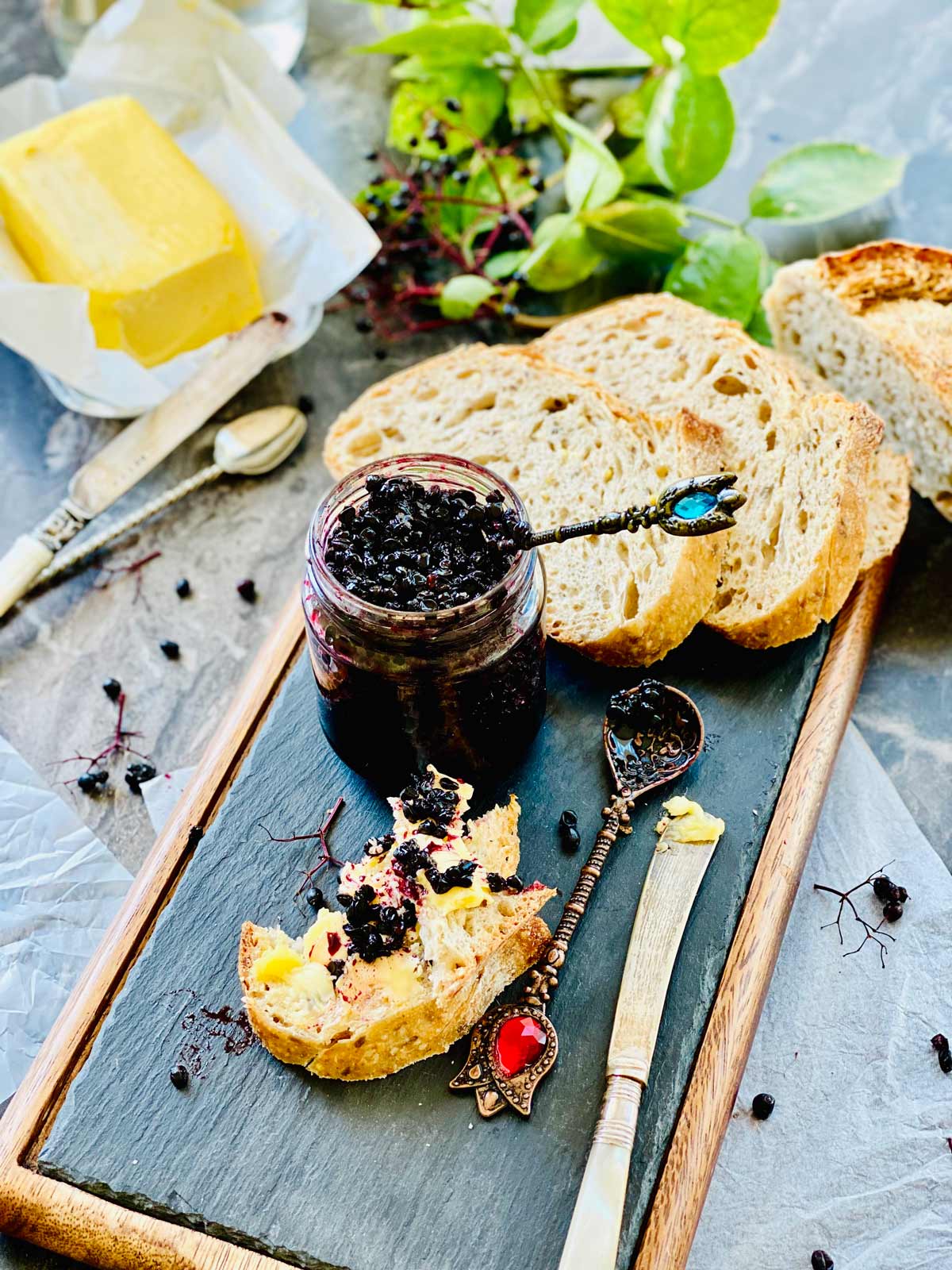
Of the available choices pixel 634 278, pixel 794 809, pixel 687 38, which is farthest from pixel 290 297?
pixel 794 809

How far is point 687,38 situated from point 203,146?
1.62 m

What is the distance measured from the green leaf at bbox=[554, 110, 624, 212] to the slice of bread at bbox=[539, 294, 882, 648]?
1.39 ft

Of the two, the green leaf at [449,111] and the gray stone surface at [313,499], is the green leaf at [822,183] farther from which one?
the green leaf at [449,111]

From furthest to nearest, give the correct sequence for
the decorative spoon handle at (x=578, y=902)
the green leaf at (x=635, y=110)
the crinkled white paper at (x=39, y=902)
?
1. the green leaf at (x=635, y=110)
2. the crinkled white paper at (x=39, y=902)
3. the decorative spoon handle at (x=578, y=902)

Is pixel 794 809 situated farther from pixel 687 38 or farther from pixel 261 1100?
pixel 687 38

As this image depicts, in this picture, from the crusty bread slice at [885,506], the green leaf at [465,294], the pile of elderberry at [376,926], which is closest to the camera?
the pile of elderberry at [376,926]

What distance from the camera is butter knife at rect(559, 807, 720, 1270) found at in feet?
7.31

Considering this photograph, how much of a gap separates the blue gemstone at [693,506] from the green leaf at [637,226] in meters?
1.64

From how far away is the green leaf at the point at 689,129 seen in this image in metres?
3.65

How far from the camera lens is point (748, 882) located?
110 inches

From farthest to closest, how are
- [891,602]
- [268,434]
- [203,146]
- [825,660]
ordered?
[203,146] → [268,434] → [891,602] → [825,660]

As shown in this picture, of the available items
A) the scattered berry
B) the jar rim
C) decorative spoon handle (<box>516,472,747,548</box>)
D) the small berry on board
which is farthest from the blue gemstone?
the scattered berry

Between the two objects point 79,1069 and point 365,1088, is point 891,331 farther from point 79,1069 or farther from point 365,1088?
point 79,1069

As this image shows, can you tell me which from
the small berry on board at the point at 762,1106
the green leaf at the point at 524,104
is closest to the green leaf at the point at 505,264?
the green leaf at the point at 524,104
